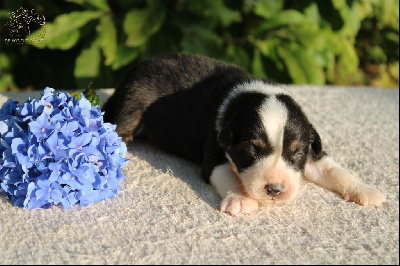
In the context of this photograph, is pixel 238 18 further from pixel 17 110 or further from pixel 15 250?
pixel 15 250

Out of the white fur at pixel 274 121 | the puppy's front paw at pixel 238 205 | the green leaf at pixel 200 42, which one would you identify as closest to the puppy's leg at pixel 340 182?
the white fur at pixel 274 121

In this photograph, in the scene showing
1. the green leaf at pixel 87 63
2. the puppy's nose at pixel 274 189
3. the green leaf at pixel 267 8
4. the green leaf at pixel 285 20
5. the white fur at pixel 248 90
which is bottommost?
the green leaf at pixel 87 63

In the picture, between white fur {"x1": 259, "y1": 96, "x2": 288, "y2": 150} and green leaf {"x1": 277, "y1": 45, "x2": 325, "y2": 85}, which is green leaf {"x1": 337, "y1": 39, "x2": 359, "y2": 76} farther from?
white fur {"x1": 259, "y1": 96, "x2": 288, "y2": 150}

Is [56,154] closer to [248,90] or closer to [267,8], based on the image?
[248,90]

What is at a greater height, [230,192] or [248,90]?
[248,90]

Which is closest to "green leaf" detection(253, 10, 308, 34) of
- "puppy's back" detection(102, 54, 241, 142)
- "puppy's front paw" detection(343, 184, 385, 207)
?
"puppy's back" detection(102, 54, 241, 142)

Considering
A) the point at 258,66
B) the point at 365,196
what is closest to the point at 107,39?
the point at 258,66

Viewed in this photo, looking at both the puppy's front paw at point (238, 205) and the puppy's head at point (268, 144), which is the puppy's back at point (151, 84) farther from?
the puppy's front paw at point (238, 205)
